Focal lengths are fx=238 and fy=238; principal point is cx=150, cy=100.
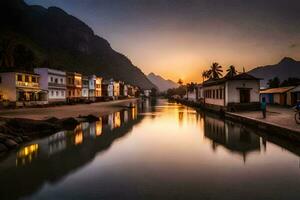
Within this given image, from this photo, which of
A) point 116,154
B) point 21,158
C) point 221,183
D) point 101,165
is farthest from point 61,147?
point 221,183

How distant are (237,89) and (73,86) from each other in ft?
154

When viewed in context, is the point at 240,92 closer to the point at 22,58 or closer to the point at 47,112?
the point at 47,112

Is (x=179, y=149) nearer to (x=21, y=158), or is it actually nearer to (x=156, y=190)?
(x=156, y=190)

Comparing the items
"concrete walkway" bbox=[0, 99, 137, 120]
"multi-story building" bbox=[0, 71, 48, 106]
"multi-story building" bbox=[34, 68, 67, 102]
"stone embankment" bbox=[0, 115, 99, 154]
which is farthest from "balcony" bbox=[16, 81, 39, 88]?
"stone embankment" bbox=[0, 115, 99, 154]

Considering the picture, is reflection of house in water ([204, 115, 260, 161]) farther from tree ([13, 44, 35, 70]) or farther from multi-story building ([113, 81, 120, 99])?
multi-story building ([113, 81, 120, 99])

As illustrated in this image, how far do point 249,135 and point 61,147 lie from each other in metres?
15.4

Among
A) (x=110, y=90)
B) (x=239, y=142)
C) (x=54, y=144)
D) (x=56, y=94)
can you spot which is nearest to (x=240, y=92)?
(x=239, y=142)

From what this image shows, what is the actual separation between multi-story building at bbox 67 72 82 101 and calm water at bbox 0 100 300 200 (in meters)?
49.9

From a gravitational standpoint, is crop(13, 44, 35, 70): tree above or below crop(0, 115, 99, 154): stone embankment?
above

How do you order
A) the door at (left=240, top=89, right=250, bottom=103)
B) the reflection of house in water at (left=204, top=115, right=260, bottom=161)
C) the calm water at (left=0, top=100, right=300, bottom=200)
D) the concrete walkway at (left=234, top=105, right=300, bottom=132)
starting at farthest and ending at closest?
the door at (left=240, top=89, right=250, bottom=103), the concrete walkway at (left=234, top=105, right=300, bottom=132), the reflection of house in water at (left=204, top=115, right=260, bottom=161), the calm water at (left=0, top=100, right=300, bottom=200)

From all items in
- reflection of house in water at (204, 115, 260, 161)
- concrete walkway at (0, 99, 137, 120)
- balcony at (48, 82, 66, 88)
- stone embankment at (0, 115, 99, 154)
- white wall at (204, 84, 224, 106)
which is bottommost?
reflection of house in water at (204, 115, 260, 161)

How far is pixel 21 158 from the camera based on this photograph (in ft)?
43.9

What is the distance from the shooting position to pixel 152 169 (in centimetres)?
1145

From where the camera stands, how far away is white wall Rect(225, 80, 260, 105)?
37500 millimetres
